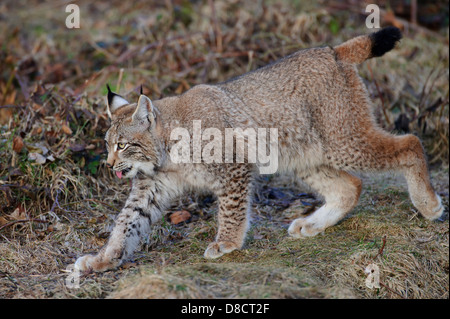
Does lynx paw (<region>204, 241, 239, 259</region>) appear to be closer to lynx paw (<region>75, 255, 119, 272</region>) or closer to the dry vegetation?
the dry vegetation

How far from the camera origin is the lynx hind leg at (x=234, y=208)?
472 centimetres

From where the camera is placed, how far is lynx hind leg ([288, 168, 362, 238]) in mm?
5145

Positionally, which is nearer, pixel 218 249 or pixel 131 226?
pixel 218 249

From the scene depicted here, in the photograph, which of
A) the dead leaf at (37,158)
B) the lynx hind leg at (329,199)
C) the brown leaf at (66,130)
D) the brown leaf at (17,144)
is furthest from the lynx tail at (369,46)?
the brown leaf at (17,144)

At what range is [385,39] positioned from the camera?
5.10 meters

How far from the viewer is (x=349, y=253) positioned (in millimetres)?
4523

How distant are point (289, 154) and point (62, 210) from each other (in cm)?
227

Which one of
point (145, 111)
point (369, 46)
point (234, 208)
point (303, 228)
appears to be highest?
point (369, 46)

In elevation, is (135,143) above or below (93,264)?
above

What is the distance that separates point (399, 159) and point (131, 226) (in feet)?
8.39

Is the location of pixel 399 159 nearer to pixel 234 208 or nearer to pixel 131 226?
pixel 234 208

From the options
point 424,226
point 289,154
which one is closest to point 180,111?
point 289,154

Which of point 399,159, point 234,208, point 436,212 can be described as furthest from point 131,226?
point 436,212

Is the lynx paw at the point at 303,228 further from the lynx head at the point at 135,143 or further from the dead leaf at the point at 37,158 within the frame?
the dead leaf at the point at 37,158
